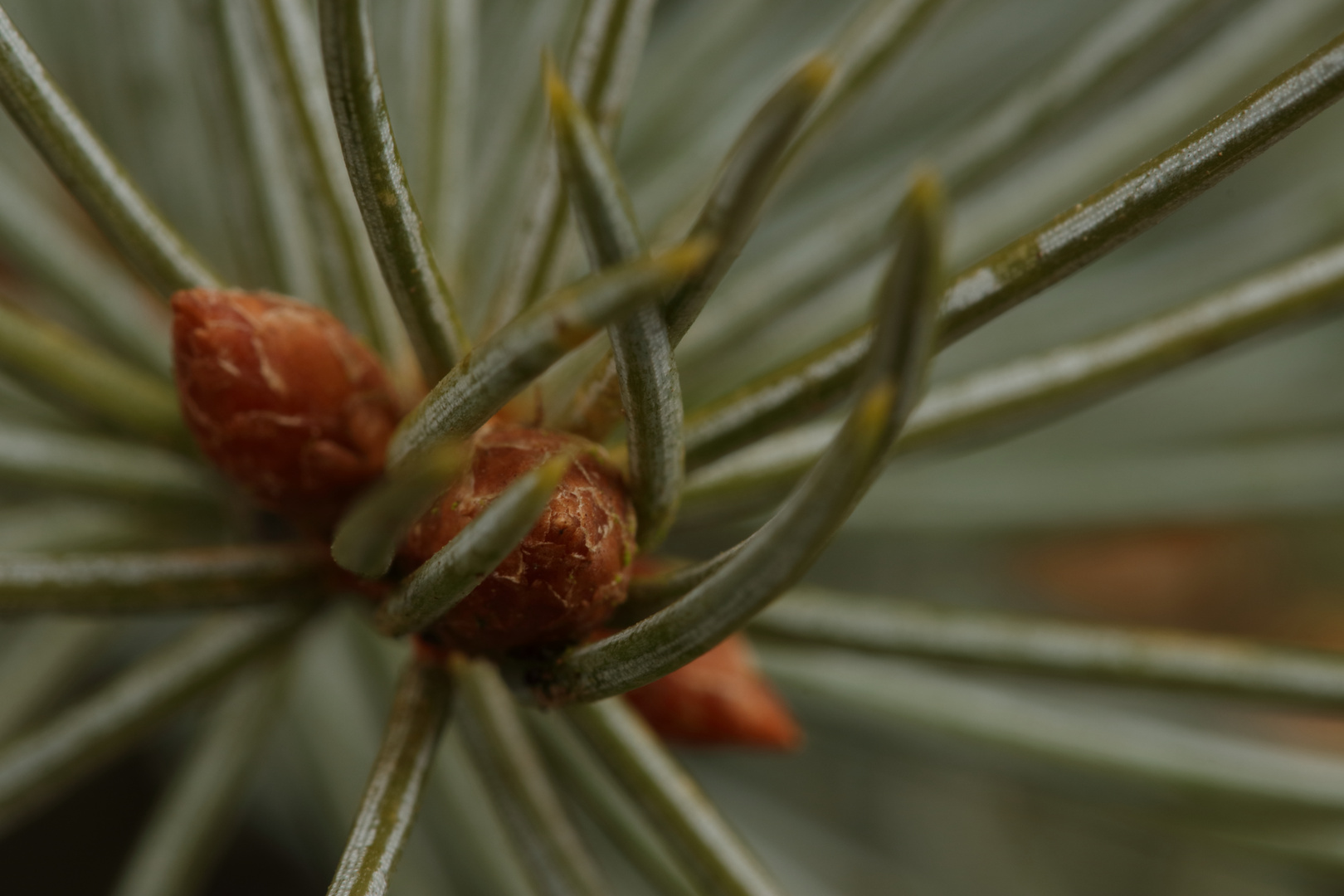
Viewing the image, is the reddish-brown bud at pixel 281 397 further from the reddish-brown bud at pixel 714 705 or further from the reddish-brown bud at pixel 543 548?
the reddish-brown bud at pixel 714 705

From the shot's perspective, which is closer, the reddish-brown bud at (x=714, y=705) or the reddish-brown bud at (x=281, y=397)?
the reddish-brown bud at (x=281, y=397)

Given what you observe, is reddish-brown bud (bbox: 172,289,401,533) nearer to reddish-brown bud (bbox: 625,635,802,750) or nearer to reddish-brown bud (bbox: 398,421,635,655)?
reddish-brown bud (bbox: 398,421,635,655)

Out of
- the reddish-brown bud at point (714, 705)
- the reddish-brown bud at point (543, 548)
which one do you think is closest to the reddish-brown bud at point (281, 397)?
the reddish-brown bud at point (543, 548)

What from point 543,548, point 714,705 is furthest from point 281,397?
point 714,705

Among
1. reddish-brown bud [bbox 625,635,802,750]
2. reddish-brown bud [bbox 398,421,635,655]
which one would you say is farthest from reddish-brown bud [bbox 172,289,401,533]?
reddish-brown bud [bbox 625,635,802,750]

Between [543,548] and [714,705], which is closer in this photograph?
[543,548]

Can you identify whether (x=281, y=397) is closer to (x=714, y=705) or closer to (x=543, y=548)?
(x=543, y=548)
